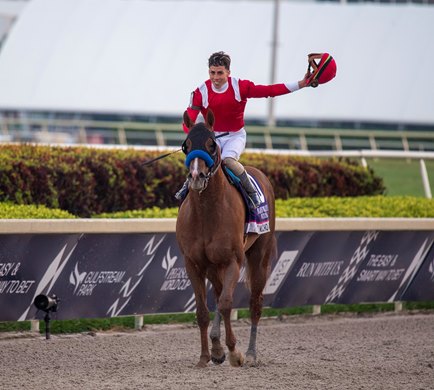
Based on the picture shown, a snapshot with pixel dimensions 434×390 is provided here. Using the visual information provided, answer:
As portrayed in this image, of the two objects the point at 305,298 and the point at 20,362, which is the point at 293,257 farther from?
the point at 20,362

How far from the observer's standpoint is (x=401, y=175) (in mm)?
23406

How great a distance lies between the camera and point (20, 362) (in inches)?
306

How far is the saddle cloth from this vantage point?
8.03 metres

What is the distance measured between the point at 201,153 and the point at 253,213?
3.29 feet

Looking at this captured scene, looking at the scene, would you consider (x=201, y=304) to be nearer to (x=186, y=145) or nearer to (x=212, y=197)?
(x=212, y=197)

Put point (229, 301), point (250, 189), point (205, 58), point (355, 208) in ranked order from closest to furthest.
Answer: point (229, 301) → point (250, 189) → point (355, 208) → point (205, 58)

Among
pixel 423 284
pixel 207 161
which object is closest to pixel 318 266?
pixel 423 284

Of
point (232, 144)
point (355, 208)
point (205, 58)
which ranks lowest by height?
point (232, 144)

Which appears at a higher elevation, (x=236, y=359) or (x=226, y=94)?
(x=226, y=94)

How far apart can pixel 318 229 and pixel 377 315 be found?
1339 mm

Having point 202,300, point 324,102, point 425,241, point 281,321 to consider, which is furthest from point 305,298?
point 324,102

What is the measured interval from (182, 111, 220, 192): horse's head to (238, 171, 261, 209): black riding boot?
500 mm

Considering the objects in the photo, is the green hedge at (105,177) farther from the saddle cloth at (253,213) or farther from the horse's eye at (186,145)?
the horse's eye at (186,145)

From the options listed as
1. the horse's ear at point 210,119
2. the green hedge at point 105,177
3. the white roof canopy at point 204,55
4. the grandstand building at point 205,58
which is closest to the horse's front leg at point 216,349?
the horse's ear at point 210,119
